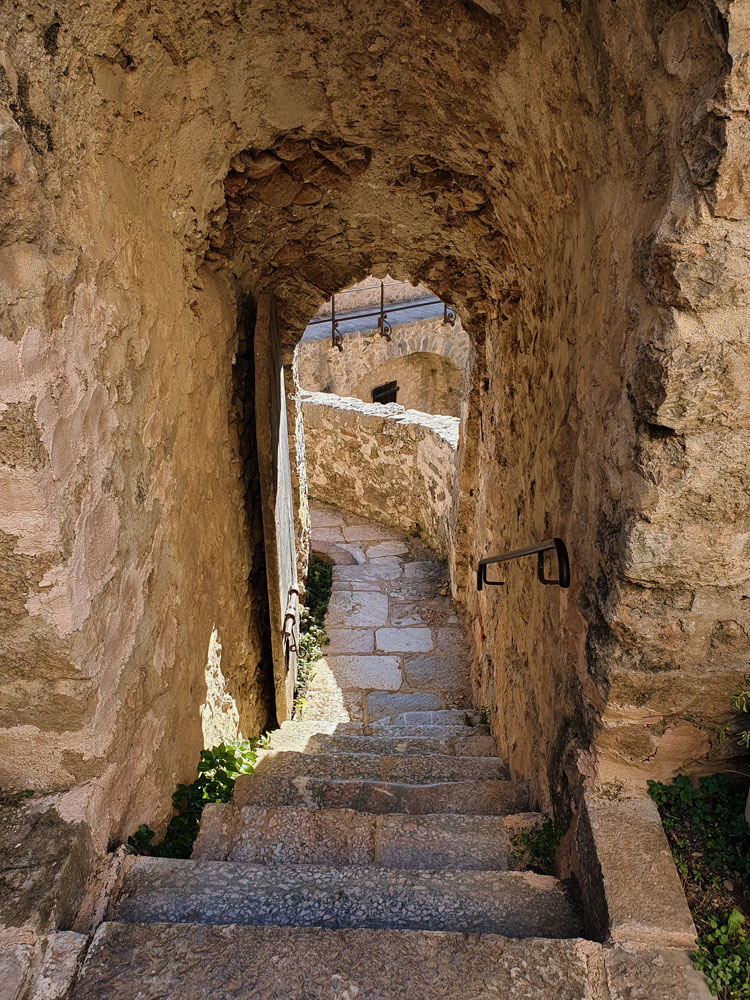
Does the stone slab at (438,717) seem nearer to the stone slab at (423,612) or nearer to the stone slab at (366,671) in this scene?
the stone slab at (366,671)

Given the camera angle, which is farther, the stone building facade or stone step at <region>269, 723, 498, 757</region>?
the stone building facade

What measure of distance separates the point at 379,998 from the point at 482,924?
0.35 m

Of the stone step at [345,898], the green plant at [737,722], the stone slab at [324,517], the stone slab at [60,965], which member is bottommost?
the stone step at [345,898]

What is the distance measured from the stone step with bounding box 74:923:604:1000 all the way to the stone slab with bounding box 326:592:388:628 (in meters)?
4.24

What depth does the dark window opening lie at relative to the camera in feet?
45.9

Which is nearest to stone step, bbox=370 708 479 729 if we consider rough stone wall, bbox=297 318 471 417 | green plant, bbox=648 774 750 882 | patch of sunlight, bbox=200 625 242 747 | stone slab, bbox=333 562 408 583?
patch of sunlight, bbox=200 625 242 747

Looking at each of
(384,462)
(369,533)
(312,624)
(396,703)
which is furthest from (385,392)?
(396,703)

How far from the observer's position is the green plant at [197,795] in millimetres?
2055

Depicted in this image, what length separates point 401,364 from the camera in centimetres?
1380

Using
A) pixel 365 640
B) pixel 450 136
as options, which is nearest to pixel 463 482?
pixel 365 640

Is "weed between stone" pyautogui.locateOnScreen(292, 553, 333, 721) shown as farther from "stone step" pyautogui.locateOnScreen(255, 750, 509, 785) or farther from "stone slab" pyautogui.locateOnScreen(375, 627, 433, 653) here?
"stone step" pyautogui.locateOnScreen(255, 750, 509, 785)

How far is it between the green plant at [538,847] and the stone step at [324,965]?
1.56 ft

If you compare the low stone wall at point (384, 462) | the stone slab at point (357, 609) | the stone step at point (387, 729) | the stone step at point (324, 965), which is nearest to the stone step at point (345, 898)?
the stone step at point (324, 965)

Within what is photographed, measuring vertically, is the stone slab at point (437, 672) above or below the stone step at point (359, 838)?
below
